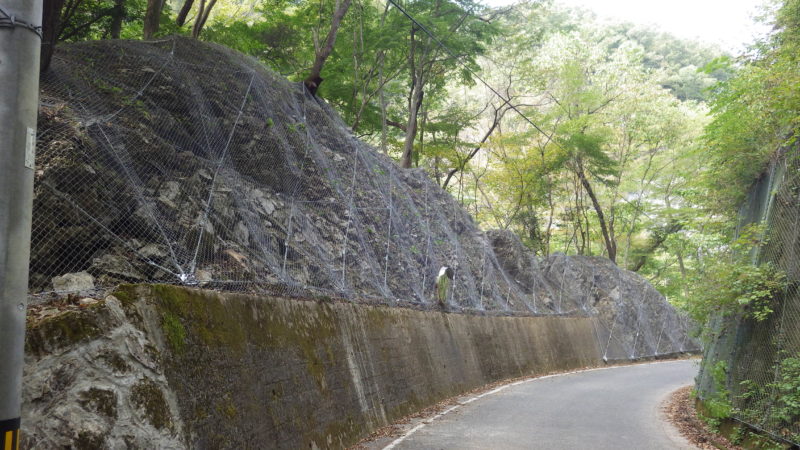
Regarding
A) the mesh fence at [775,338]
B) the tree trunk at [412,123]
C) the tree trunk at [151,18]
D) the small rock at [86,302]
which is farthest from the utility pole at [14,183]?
the tree trunk at [412,123]

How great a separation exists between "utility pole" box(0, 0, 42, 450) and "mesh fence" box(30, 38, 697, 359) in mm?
2672

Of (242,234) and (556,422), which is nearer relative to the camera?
(242,234)

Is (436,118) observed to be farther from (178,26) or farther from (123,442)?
(123,442)

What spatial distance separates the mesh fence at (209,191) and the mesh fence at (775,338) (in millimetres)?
6189

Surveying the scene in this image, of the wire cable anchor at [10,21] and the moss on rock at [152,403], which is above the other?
the wire cable anchor at [10,21]

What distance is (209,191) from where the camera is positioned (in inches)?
340

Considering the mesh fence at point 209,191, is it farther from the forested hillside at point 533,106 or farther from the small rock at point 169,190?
the forested hillside at point 533,106

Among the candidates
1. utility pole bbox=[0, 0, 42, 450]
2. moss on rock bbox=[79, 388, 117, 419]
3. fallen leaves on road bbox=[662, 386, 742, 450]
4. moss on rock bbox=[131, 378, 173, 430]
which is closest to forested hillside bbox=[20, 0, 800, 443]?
fallen leaves on road bbox=[662, 386, 742, 450]

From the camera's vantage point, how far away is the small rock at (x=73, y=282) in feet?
19.3

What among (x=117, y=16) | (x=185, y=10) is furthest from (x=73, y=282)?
(x=185, y=10)

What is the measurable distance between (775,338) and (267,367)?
7119mm

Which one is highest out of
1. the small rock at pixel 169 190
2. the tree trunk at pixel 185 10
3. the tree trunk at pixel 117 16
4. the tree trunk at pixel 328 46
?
the tree trunk at pixel 185 10

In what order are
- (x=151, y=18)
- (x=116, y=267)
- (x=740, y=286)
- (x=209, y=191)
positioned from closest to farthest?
(x=116, y=267), (x=209, y=191), (x=740, y=286), (x=151, y=18)

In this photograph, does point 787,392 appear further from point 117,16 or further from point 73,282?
point 117,16
